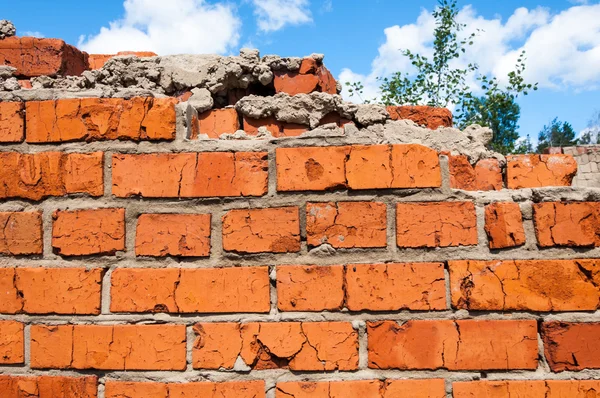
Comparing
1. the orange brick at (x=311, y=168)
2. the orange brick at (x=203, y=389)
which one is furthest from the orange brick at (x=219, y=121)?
the orange brick at (x=203, y=389)

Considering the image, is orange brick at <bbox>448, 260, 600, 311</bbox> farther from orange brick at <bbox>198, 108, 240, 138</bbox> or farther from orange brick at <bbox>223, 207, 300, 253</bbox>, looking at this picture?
orange brick at <bbox>198, 108, 240, 138</bbox>

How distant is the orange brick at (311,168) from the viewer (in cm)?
123

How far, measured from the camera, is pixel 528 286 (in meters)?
1.20

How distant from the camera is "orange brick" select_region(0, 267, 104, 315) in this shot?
48.1 inches

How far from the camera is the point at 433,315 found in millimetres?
1205

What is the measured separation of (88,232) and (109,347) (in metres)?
0.31

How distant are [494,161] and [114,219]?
3.58ft

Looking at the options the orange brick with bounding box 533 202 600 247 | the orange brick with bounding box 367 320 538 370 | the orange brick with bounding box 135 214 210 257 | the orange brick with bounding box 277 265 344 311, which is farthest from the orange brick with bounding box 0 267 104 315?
the orange brick with bounding box 533 202 600 247

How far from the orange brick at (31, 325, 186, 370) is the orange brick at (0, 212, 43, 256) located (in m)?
0.21

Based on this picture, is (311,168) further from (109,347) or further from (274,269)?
(109,347)

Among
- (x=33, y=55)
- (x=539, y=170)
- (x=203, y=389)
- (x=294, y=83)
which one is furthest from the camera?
(x=294, y=83)

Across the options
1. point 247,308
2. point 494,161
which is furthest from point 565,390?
point 247,308

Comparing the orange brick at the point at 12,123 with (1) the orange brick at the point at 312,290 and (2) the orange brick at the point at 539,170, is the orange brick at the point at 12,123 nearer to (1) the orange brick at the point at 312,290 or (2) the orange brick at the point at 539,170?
(1) the orange brick at the point at 312,290

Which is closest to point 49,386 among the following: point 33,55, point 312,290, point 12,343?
point 12,343
